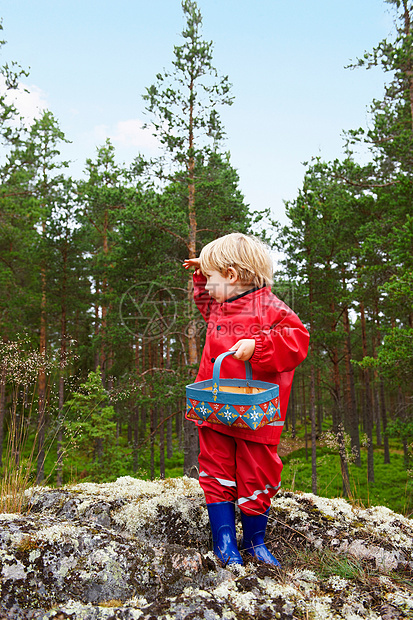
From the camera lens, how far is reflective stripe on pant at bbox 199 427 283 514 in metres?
2.16

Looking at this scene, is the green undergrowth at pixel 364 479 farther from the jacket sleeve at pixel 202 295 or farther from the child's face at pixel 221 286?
the child's face at pixel 221 286

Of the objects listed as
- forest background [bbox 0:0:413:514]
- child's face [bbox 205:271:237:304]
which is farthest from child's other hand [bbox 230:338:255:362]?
forest background [bbox 0:0:413:514]

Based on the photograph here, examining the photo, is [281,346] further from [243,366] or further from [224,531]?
[224,531]

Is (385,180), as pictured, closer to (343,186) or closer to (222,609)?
(343,186)

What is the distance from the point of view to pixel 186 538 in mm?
2340

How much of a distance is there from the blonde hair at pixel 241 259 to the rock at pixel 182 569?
1.56 meters

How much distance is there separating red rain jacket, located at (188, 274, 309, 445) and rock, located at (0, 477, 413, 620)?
0.67 m

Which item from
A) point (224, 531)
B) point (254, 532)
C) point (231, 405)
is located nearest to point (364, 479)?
point (254, 532)

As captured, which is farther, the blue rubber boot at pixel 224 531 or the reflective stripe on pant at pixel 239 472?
the reflective stripe on pant at pixel 239 472

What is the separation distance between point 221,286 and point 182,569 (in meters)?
1.52

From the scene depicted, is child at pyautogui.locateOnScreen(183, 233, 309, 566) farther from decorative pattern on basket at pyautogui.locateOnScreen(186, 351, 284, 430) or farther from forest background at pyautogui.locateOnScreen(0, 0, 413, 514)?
forest background at pyautogui.locateOnScreen(0, 0, 413, 514)

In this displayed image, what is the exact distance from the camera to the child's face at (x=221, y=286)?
2.39m

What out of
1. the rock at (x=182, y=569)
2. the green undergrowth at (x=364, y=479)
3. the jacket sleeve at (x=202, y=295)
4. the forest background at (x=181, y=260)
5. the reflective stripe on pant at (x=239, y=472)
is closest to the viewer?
the rock at (x=182, y=569)

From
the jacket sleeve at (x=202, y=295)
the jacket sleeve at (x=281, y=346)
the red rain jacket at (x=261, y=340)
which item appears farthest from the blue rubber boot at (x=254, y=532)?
the jacket sleeve at (x=202, y=295)
